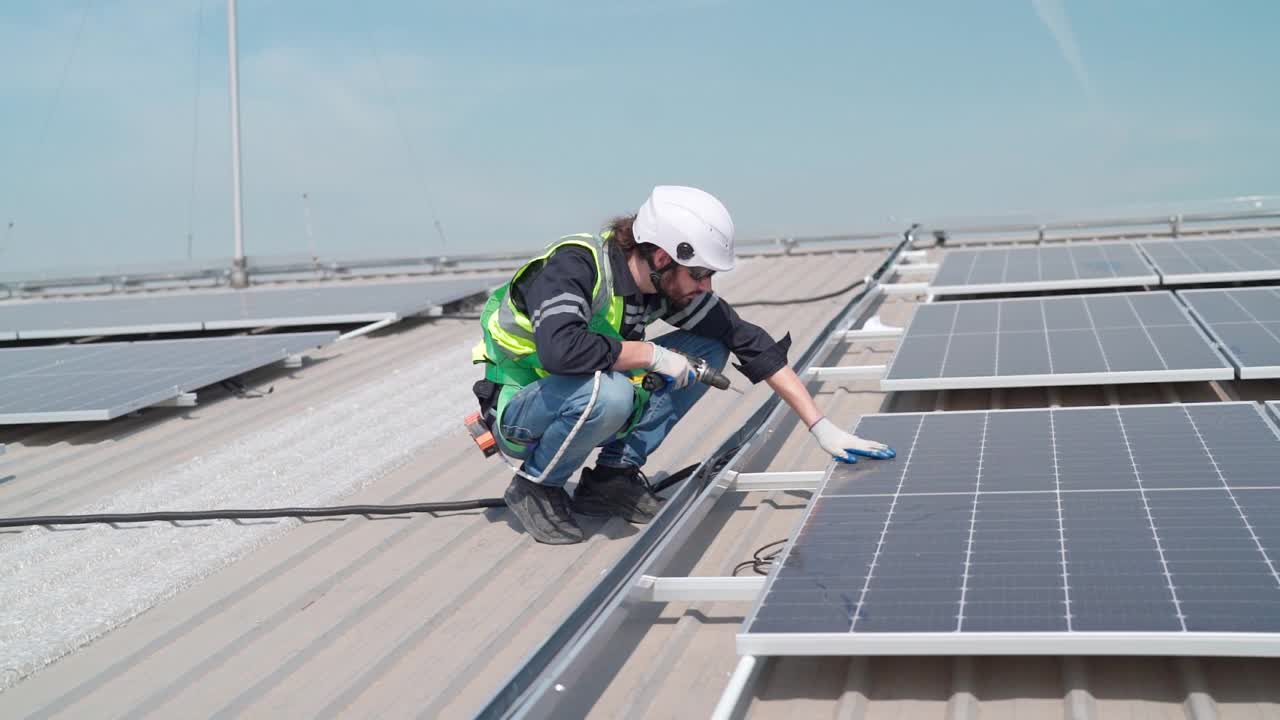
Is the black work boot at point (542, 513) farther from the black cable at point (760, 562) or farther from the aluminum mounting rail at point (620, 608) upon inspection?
the black cable at point (760, 562)

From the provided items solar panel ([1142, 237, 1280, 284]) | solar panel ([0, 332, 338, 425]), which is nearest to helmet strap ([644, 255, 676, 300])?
solar panel ([0, 332, 338, 425])

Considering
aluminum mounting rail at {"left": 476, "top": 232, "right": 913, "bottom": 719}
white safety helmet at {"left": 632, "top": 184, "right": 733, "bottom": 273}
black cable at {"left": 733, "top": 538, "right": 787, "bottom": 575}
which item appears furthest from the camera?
white safety helmet at {"left": 632, "top": 184, "right": 733, "bottom": 273}

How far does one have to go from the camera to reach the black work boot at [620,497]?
523 centimetres

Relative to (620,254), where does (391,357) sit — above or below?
above

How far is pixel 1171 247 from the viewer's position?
11250 millimetres

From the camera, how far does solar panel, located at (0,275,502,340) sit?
10.8 meters

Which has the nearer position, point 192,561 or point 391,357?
point 192,561

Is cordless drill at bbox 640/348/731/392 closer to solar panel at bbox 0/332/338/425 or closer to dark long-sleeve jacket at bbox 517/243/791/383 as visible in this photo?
dark long-sleeve jacket at bbox 517/243/791/383

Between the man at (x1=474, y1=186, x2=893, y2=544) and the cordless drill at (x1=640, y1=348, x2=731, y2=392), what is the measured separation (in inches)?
1.9

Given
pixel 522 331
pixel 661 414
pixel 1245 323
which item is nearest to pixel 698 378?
pixel 661 414

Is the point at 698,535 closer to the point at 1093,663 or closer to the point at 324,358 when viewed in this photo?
the point at 1093,663

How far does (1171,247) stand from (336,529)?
29.4 feet

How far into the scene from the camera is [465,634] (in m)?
4.14

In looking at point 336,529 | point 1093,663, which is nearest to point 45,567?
point 336,529
